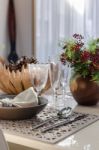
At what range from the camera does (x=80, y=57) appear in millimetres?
1342

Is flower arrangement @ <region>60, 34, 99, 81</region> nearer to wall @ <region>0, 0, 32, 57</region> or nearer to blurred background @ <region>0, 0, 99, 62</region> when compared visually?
blurred background @ <region>0, 0, 99, 62</region>

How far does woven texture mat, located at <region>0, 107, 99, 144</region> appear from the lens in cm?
94

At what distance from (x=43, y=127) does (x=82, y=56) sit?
0.42m

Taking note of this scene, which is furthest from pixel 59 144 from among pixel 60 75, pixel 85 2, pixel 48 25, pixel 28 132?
pixel 48 25

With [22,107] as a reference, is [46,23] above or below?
above

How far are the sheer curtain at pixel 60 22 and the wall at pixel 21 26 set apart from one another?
0.55ft

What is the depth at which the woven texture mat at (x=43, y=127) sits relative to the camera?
939mm

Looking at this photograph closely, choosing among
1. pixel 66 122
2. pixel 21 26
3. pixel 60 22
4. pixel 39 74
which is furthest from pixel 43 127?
pixel 21 26

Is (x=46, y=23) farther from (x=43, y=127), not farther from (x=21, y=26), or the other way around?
(x=43, y=127)

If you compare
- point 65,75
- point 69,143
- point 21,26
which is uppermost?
point 21,26

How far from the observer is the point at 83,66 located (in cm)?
136

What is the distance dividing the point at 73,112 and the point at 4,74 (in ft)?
1.42

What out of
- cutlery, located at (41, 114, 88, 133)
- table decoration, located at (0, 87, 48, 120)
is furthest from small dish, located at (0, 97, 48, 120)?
cutlery, located at (41, 114, 88, 133)

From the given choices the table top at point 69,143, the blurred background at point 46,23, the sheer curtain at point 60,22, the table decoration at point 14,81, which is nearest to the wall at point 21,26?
the blurred background at point 46,23
